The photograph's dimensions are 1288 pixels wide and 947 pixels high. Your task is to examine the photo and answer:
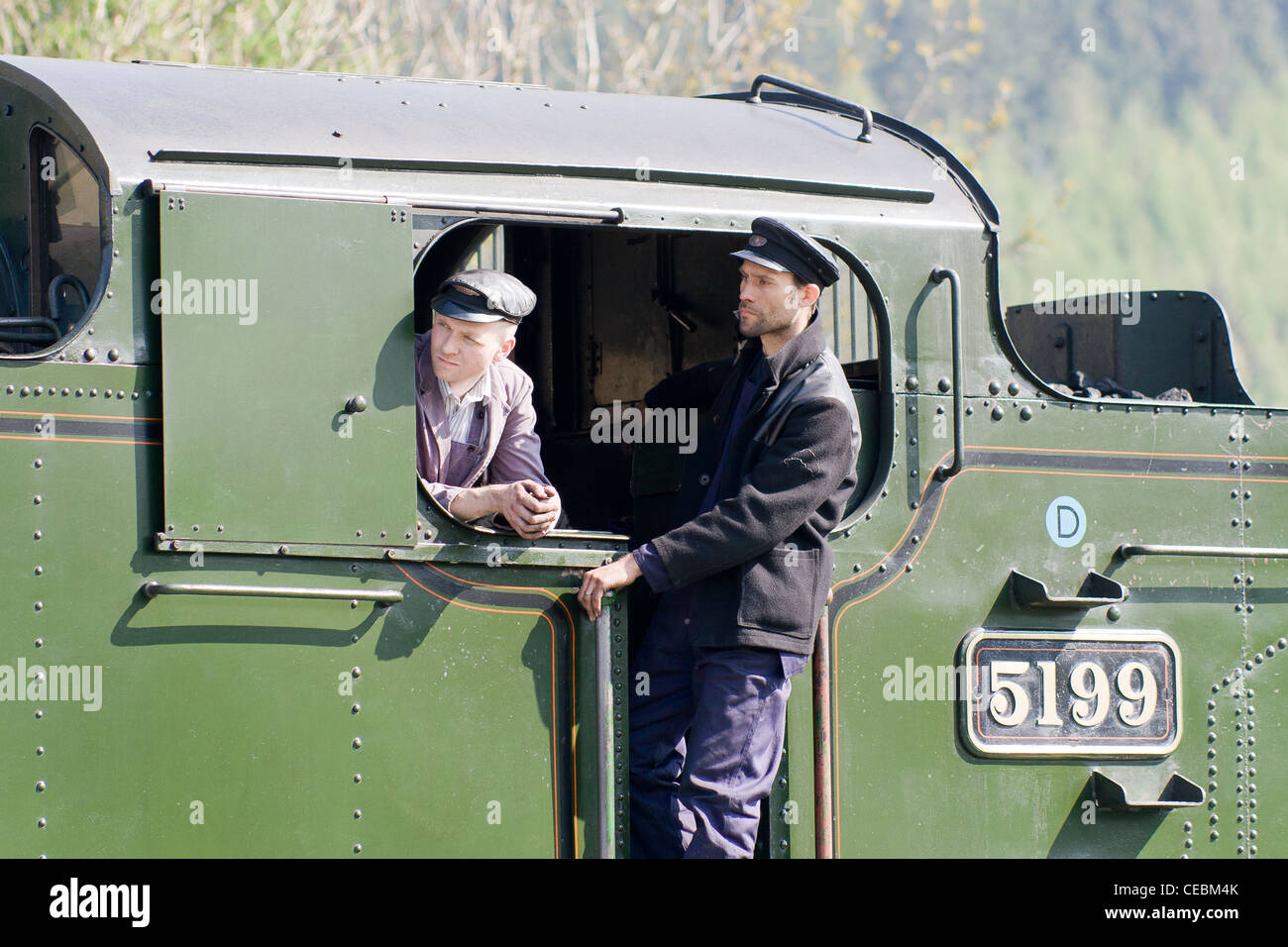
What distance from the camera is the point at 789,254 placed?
4410 mm

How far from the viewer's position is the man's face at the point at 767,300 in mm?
4441

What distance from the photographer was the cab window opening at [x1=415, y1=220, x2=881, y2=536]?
5.29 metres

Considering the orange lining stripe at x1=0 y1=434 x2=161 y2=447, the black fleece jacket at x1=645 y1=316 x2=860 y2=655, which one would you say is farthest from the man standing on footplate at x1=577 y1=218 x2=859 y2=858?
the orange lining stripe at x1=0 y1=434 x2=161 y2=447

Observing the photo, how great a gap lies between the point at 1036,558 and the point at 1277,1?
3905 centimetres

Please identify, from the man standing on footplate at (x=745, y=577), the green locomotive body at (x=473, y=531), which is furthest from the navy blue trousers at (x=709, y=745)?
the green locomotive body at (x=473, y=531)

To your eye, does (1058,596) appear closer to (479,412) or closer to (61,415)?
(479,412)

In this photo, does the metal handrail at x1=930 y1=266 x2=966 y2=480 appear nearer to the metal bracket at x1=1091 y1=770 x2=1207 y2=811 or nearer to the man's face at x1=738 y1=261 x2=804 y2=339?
the man's face at x1=738 y1=261 x2=804 y2=339

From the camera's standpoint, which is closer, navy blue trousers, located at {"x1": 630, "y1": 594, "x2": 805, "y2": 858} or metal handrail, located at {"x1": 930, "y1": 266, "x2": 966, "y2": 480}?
navy blue trousers, located at {"x1": 630, "y1": 594, "x2": 805, "y2": 858}

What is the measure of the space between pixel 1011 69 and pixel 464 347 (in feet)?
102

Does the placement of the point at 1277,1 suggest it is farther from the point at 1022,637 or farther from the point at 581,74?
the point at 1022,637

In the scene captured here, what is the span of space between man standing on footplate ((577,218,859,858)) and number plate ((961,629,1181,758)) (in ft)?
2.31

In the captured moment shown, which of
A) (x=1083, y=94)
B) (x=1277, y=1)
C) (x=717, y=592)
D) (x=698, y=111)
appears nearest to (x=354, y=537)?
(x=717, y=592)

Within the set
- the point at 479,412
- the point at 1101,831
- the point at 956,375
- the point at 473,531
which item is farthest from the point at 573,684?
the point at 1101,831

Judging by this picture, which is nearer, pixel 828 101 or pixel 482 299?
pixel 482 299
